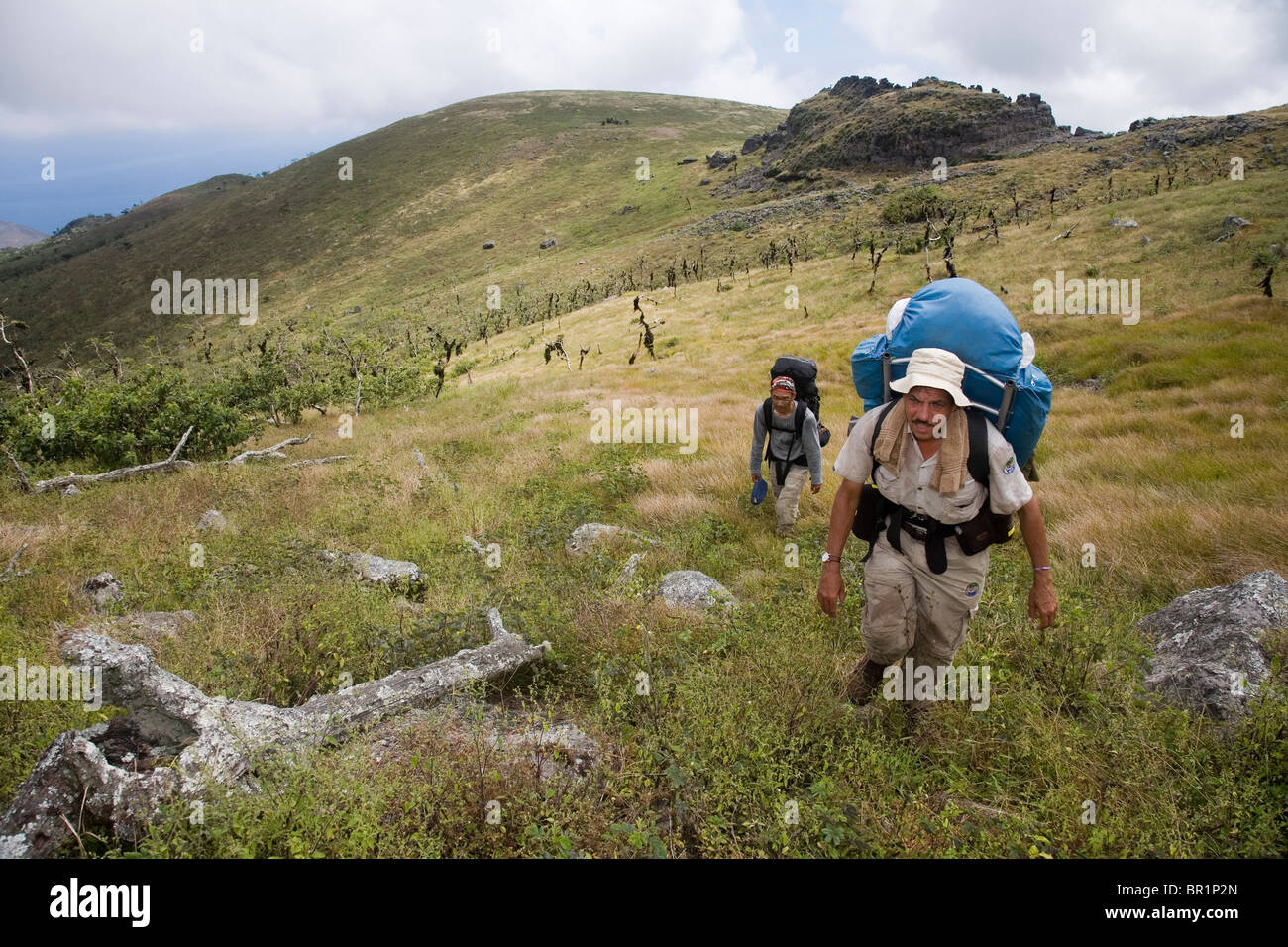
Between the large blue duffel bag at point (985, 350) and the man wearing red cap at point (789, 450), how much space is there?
3.46m

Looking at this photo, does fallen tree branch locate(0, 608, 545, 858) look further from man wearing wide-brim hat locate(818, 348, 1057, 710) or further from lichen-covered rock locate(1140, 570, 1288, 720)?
lichen-covered rock locate(1140, 570, 1288, 720)

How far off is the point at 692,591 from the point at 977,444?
2.86m

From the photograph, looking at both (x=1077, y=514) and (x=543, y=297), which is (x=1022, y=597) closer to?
(x=1077, y=514)

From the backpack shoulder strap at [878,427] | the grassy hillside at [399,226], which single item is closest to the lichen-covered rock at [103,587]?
the backpack shoulder strap at [878,427]

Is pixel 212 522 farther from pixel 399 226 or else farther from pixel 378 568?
pixel 399 226

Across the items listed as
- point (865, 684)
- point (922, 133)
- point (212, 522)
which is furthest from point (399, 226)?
point (865, 684)

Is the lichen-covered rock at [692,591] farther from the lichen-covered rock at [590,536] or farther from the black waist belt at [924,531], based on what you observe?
the black waist belt at [924,531]

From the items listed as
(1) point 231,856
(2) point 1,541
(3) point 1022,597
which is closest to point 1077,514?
(3) point 1022,597

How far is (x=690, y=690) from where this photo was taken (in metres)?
→ 3.52

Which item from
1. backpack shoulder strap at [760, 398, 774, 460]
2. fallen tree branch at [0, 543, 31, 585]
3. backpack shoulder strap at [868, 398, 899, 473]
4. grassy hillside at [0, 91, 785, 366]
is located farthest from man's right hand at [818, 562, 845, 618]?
grassy hillside at [0, 91, 785, 366]

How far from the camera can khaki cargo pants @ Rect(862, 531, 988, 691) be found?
3332 mm

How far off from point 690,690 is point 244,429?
13.1 meters

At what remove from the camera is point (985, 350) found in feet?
9.62

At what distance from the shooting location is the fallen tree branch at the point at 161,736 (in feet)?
8.48
